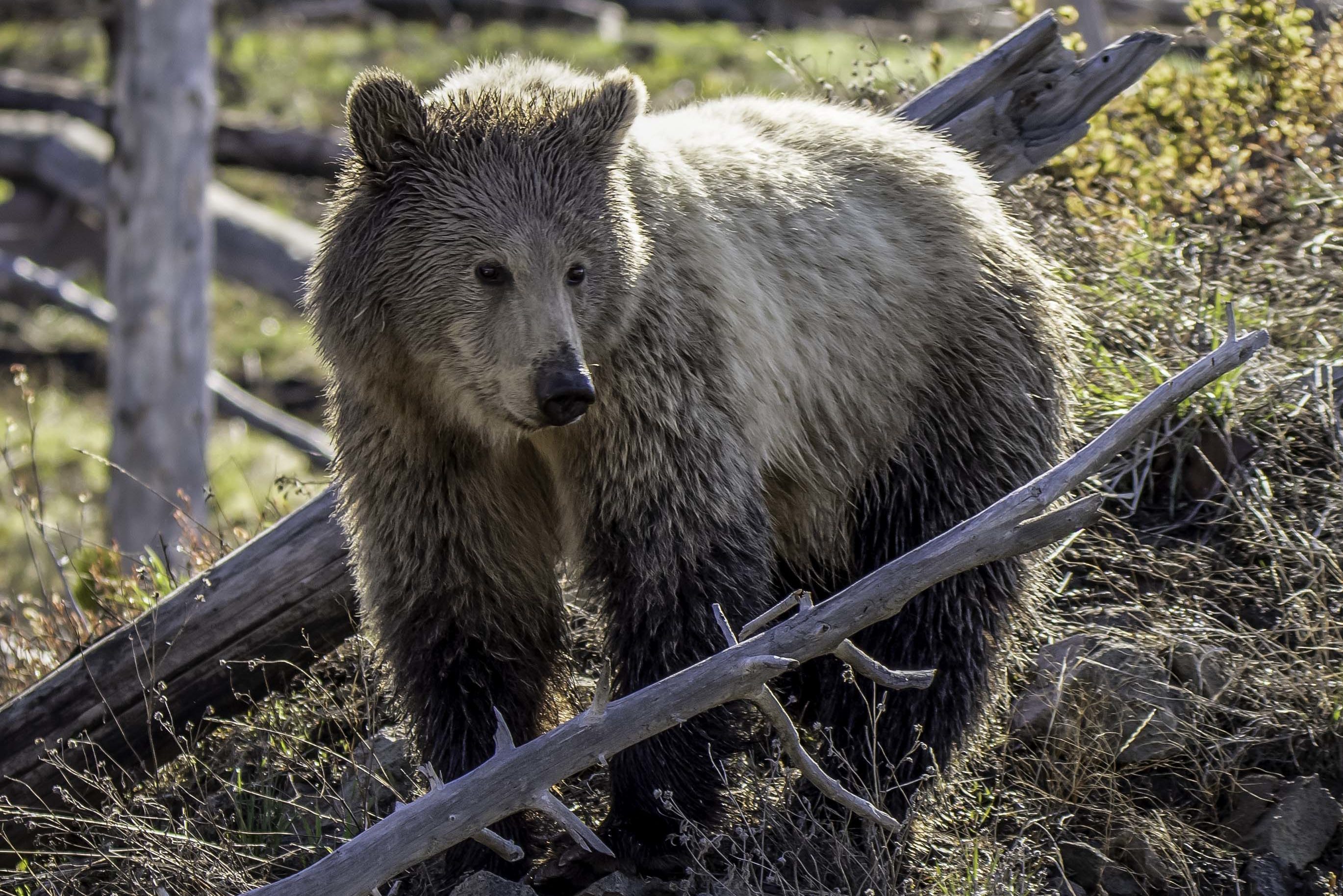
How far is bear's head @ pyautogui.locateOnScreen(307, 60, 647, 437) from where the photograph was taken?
3.43 m

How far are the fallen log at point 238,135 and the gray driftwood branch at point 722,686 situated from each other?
7.79m

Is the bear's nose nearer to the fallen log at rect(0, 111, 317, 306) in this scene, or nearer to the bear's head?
the bear's head

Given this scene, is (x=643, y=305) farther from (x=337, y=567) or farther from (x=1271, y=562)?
(x=1271, y=562)

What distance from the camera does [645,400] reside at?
3.60m

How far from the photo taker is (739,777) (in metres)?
3.91

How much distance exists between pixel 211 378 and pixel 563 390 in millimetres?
6571

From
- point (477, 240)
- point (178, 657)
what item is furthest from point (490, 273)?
point (178, 657)

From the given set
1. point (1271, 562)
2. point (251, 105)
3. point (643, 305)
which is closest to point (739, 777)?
point (643, 305)

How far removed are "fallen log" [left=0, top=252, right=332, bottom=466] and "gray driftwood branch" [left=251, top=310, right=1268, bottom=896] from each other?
229 inches

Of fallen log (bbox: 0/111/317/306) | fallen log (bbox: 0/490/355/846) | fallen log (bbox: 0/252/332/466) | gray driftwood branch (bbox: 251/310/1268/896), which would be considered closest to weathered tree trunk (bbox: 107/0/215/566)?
fallen log (bbox: 0/252/332/466)

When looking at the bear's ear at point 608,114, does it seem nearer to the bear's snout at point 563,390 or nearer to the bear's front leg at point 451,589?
the bear's snout at point 563,390

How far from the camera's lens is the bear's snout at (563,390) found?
3.20 metres

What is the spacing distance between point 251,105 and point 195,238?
17.1 feet

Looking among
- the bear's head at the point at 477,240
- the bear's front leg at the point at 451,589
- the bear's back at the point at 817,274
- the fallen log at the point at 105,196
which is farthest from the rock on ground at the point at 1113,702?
the fallen log at the point at 105,196
